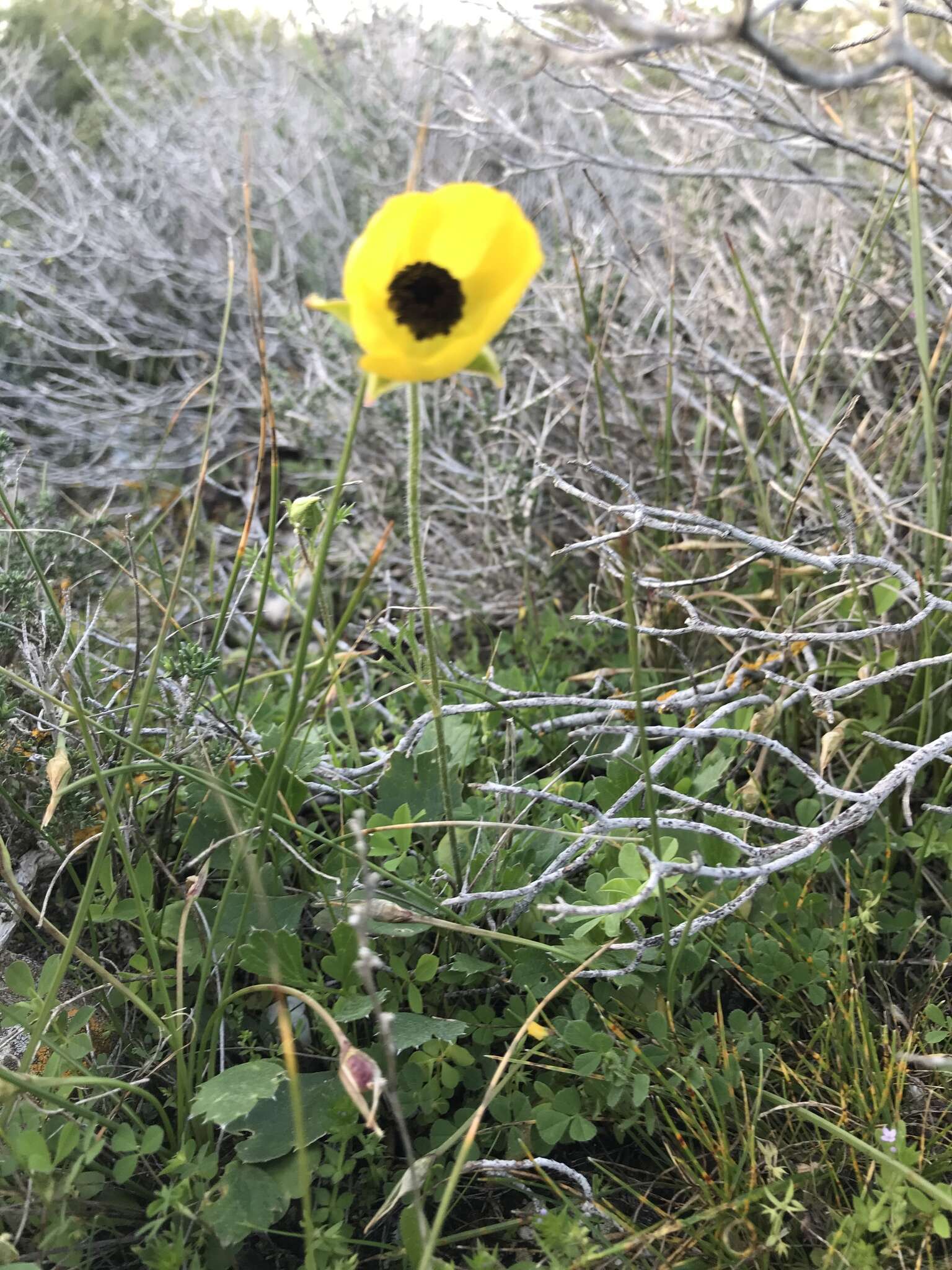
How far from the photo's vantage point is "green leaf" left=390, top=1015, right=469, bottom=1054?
1.09m

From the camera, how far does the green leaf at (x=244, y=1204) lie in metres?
1.00

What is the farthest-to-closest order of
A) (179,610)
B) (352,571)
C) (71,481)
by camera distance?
(71,481) → (352,571) → (179,610)

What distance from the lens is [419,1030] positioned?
3.65 ft

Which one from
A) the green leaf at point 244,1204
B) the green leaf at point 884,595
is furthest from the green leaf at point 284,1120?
the green leaf at point 884,595

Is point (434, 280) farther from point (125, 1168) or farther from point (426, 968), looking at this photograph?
point (125, 1168)

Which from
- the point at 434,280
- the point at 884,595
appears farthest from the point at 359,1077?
the point at 884,595

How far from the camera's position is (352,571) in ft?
8.53

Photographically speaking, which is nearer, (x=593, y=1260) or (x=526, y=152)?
(x=593, y=1260)

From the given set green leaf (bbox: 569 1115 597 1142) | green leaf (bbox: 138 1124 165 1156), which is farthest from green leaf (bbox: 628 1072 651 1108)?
green leaf (bbox: 138 1124 165 1156)

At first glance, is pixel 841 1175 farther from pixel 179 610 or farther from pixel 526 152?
pixel 526 152

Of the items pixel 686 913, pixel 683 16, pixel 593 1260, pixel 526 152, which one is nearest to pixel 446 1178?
pixel 593 1260

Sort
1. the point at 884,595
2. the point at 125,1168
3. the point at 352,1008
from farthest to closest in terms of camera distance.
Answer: the point at 884,595
the point at 352,1008
the point at 125,1168

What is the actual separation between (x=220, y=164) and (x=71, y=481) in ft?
6.19

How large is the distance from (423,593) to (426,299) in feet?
1.06
